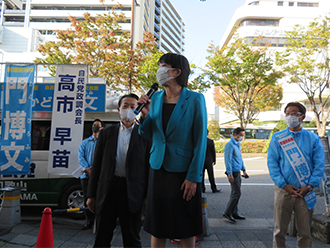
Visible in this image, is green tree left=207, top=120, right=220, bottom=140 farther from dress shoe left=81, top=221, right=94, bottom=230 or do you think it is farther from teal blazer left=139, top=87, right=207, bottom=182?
teal blazer left=139, top=87, right=207, bottom=182

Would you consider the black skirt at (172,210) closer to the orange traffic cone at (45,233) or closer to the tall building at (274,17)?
the orange traffic cone at (45,233)

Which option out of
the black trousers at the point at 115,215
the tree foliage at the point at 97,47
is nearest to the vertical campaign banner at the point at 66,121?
the black trousers at the point at 115,215

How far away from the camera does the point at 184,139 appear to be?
5.89 feet

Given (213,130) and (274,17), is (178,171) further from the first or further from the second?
(274,17)

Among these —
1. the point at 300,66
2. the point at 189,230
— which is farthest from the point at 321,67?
the point at 189,230

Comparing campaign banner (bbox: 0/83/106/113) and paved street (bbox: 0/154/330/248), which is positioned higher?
campaign banner (bbox: 0/83/106/113)

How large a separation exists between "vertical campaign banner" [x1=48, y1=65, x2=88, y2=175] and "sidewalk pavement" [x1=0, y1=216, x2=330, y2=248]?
3.66 feet

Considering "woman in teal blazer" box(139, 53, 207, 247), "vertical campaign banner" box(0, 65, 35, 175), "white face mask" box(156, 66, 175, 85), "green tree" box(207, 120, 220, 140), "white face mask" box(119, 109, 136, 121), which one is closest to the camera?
"woman in teal blazer" box(139, 53, 207, 247)

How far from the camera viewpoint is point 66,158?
5.16 metres

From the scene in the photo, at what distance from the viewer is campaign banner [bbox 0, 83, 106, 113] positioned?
18.0 ft

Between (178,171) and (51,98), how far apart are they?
4620mm

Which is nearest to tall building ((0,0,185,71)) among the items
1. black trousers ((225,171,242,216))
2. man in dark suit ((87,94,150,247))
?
black trousers ((225,171,242,216))

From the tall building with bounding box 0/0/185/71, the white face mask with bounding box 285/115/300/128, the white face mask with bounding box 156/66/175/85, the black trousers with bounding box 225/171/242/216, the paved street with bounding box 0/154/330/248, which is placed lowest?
the paved street with bounding box 0/154/330/248

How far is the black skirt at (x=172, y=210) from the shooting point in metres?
1.76
